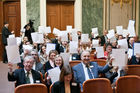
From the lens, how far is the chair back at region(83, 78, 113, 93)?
15.0ft

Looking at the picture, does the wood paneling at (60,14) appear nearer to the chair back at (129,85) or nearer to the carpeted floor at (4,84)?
the carpeted floor at (4,84)

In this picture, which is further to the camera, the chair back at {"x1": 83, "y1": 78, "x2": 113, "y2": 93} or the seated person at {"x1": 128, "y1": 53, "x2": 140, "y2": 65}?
the seated person at {"x1": 128, "y1": 53, "x2": 140, "y2": 65}

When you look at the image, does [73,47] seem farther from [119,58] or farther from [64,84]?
[64,84]

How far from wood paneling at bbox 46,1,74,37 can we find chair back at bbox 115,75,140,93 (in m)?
8.59

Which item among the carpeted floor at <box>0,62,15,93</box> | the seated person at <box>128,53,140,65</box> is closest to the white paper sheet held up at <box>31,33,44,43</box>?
the carpeted floor at <box>0,62,15,93</box>

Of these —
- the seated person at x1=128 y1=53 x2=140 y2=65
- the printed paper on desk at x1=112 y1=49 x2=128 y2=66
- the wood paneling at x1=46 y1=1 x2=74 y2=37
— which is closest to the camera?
the printed paper on desk at x1=112 y1=49 x2=128 y2=66

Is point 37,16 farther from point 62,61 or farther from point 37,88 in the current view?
point 37,88

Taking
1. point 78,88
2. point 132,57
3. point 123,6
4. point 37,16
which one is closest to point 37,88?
point 78,88

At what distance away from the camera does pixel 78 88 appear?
5051 millimetres

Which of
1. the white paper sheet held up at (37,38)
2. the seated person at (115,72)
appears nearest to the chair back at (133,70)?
the seated person at (115,72)

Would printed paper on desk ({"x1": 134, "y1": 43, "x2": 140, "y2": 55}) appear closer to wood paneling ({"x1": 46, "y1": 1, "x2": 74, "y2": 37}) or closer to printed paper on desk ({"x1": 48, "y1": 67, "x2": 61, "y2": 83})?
printed paper on desk ({"x1": 48, "y1": 67, "x2": 61, "y2": 83})

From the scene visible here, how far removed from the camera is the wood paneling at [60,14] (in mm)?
13062

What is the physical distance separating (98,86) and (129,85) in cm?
57

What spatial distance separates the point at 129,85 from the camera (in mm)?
Result: 4793
